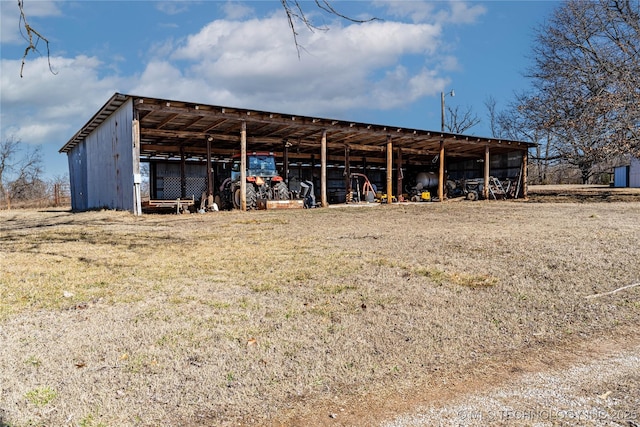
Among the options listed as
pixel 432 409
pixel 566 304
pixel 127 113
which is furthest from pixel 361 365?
pixel 127 113

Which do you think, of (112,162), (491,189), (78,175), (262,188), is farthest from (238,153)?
(491,189)

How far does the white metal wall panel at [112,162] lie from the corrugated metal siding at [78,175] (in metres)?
0.88

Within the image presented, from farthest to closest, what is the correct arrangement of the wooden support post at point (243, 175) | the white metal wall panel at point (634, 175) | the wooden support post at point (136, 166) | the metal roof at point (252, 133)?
the white metal wall panel at point (634, 175) → the wooden support post at point (243, 175) → the metal roof at point (252, 133) → the wooden support post at point (136, 166)

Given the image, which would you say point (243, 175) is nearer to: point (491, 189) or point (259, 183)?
point (259, 183)

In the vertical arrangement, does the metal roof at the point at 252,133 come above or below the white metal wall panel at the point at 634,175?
above

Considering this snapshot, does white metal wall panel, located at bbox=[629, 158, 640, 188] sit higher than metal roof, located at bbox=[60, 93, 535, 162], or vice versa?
metal roof, located at bbox=[60, 93, 535, 162]

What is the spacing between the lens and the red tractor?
16.3m

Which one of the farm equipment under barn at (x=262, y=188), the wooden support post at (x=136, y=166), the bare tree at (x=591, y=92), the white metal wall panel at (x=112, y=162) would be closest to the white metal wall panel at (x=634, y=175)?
the bare tree at (x=591, y=92)

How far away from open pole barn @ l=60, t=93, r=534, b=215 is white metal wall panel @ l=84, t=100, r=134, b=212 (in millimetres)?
39

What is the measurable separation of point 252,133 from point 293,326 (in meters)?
16.9

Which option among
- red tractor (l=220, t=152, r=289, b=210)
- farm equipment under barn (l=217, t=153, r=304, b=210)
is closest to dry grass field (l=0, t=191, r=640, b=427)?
farm equipment under barn (l=217, t=153, r=304, b=210)

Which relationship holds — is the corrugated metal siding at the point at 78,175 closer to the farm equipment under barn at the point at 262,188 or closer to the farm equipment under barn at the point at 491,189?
the farm equipment under barn at the point at 262,188

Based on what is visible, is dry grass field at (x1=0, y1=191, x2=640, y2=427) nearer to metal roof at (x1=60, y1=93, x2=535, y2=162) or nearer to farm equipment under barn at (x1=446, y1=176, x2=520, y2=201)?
metal roof at (x1=60, y1=93, x2=535, y2=162)

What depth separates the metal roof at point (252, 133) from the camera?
1513cm
